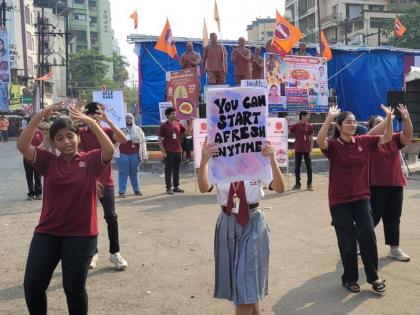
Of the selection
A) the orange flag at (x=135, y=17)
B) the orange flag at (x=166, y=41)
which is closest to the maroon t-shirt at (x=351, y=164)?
the orange flag at (x=166, y=41)

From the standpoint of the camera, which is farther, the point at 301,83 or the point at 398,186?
the point at 301,83

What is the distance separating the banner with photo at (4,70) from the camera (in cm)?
3772

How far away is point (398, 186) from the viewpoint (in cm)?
611

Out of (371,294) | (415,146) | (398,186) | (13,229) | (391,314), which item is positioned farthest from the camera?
(415,146)

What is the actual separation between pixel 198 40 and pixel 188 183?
1016 cm

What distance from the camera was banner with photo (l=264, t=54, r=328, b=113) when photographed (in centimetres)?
1692

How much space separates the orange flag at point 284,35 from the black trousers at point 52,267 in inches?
576

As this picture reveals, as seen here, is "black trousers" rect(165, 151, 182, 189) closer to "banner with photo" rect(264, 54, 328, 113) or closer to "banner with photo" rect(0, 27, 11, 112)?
"banner with photo" rect(264, 54, 328, 113)

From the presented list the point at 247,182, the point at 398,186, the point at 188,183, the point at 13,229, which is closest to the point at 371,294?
the point at 398,186

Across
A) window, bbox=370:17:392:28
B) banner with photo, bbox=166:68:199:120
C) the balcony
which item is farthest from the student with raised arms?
the balcony

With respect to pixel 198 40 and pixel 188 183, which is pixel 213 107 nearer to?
pixel 188 183

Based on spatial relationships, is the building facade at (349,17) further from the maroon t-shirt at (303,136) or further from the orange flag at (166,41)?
the maroon t-shirt at (303,136)

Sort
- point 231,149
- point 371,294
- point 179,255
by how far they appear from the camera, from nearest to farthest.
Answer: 1. point 231,149
2. point 371,294
3. point 179,255

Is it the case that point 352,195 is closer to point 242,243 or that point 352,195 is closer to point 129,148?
point 242,243
